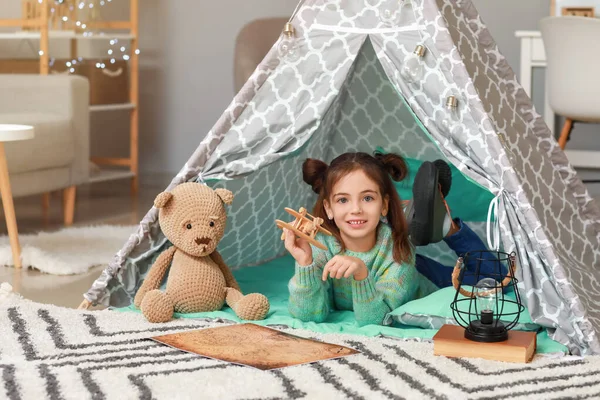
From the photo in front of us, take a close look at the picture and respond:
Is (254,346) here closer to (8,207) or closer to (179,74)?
(8,207)

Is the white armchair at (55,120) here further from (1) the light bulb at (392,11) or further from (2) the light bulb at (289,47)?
(1) the light bulb at (392,11)

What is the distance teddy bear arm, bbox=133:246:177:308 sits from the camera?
227cm

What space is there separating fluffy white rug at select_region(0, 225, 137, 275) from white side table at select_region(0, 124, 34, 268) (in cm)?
3

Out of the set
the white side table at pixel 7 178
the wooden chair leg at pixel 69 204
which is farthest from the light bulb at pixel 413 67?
the wooden chair leg at pixel 69 204

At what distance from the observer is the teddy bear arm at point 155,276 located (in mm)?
2271

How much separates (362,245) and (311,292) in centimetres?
18

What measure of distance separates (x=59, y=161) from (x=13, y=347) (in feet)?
5.70

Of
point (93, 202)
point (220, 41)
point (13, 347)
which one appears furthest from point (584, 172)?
point (13, 347)

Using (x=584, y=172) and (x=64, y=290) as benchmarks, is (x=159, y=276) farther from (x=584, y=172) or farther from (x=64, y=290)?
(x=584, y=172)

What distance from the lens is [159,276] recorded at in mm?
2277

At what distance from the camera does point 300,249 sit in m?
2.04

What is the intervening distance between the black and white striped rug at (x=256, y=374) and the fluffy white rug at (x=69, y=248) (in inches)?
32.2

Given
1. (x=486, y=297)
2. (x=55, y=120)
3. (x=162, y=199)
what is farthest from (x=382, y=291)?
(x=55, y=120)

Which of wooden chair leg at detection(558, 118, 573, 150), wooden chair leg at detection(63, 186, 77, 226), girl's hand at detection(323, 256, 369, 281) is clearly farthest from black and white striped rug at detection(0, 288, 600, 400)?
wooden chair leg at detection(558, 118, 573, 150)
